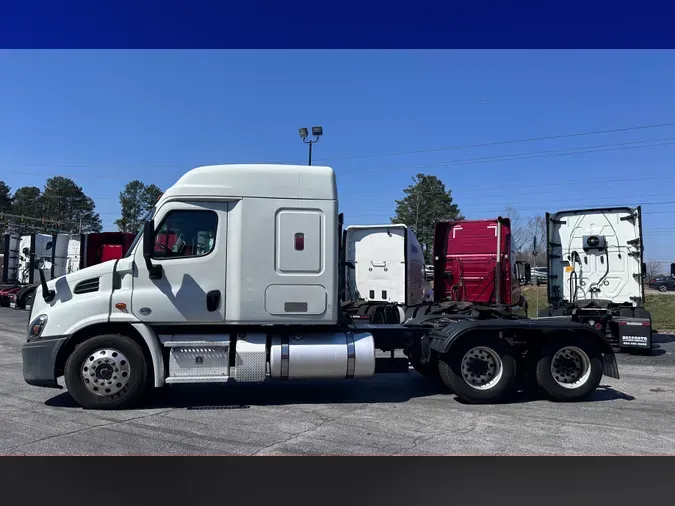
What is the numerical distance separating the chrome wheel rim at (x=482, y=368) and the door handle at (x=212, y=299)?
350cm

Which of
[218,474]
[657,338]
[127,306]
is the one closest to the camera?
[218,474]

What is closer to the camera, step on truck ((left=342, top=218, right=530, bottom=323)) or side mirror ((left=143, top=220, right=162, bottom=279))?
side mirror ((left=143, top=220, right=162, bottom=279))

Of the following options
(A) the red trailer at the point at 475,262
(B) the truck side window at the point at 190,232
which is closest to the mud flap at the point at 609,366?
(A) the red trailer at the point at 475,262

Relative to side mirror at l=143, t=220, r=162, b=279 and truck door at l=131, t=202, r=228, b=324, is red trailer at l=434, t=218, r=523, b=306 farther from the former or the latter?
side mirror at l=143, t=220, r=162, b=279

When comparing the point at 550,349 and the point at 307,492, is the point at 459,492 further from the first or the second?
the point at 550,349

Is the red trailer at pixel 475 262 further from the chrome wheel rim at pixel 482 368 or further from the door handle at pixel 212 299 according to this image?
the door handle at pixel 212 299

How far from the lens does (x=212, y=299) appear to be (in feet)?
22.5

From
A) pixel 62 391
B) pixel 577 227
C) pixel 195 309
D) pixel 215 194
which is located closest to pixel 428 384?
pixel 195 309

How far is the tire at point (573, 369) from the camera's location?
7352 mm

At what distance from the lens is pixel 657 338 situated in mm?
15906

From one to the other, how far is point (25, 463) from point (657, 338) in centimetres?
1697

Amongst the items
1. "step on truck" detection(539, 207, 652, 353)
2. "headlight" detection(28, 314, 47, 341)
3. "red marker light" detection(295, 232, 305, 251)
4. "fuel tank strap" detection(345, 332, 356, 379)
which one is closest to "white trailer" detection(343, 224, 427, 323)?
"step on truck" detection(539, 207, 652, 353)

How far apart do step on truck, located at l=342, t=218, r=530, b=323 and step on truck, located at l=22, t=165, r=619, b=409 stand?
4.15m

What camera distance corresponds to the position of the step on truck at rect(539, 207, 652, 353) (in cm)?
1239
